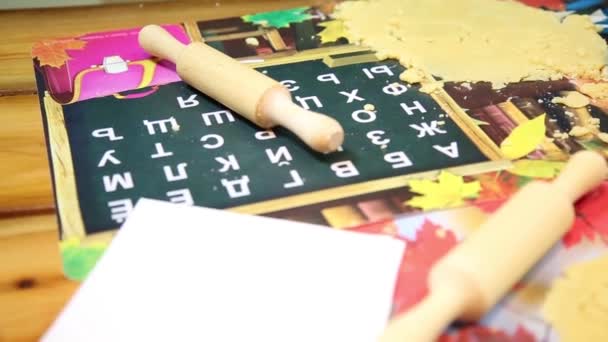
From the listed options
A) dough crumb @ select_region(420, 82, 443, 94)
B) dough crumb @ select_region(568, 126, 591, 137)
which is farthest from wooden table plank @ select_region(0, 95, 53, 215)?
dough crumb @ select_region(568, 126, 591, 137)

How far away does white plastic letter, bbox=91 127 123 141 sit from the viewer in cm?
70

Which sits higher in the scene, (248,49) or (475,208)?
(248,49)

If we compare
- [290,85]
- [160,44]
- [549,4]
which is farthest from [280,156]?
[549,4]

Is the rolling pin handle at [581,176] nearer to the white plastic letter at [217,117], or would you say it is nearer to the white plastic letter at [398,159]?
the white plastic letter at [398,159]

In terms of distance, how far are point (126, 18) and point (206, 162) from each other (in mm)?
399

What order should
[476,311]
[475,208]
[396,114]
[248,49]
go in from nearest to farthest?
[476,311], [475,208], [396,114], [248,49]

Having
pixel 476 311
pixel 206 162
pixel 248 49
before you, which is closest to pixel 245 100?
pixel 206 162

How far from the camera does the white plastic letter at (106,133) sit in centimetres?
70

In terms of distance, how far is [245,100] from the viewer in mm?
694

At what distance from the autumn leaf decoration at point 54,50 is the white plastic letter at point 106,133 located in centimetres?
17

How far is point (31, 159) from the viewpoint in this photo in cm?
67

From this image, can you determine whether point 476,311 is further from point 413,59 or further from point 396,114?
point 413,59

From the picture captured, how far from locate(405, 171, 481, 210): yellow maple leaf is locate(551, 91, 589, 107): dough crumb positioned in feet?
0.66

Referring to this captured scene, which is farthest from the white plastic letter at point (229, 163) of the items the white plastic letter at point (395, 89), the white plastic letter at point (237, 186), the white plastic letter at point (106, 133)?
the white plastic letter at point (395, 89)
